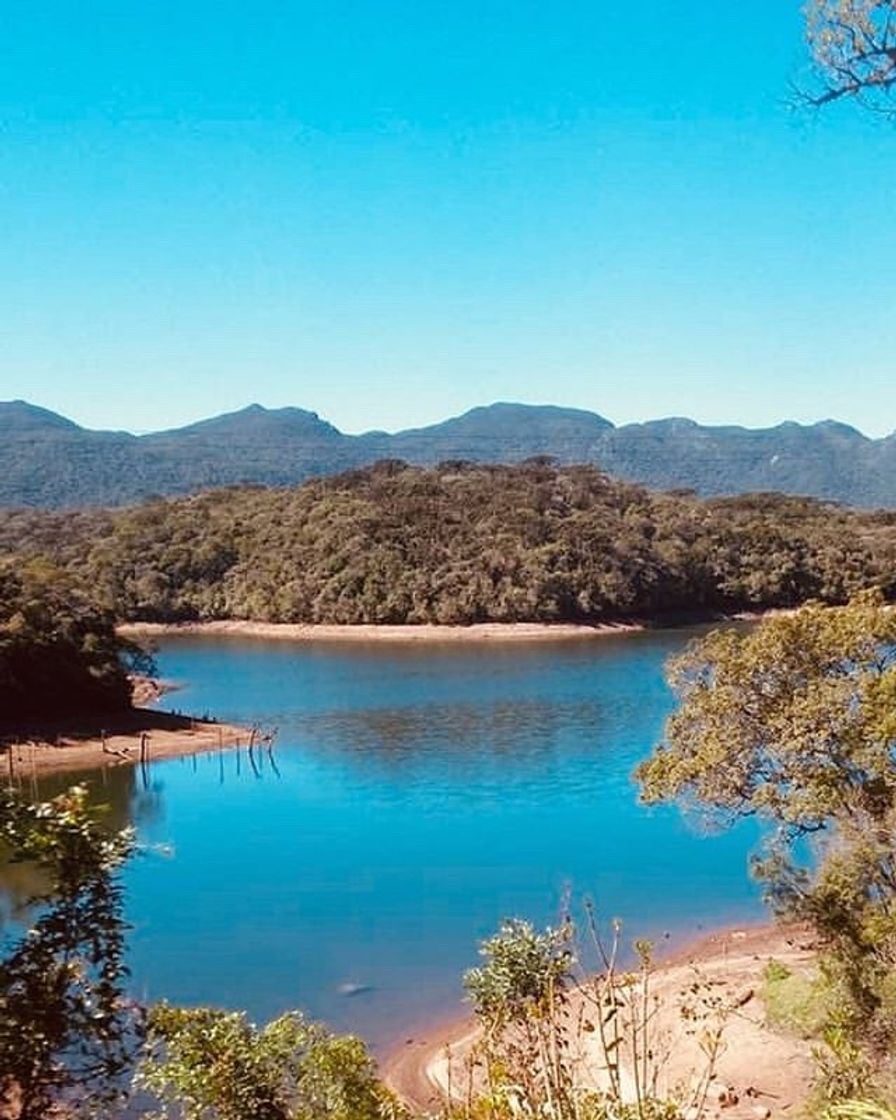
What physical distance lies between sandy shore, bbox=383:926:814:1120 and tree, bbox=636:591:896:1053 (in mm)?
1567

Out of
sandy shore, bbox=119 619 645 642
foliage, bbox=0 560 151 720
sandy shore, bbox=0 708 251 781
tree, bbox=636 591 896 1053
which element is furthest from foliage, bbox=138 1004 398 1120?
sandy shore, bbox=119 619 645 642

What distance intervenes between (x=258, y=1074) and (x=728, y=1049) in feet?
18.9

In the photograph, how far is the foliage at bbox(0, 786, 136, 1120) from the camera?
5137mm

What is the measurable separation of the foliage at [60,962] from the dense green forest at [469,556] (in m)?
63.8

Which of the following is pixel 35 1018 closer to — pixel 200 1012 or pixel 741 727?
pixel 200 1012

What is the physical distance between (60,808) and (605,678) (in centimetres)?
→ 4648

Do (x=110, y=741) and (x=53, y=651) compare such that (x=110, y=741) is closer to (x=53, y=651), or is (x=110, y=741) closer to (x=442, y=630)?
(x=53, y=651)

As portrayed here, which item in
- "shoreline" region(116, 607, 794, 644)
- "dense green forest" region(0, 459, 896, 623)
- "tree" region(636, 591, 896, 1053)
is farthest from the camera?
"dense green forest" region(0, 459, 896, 623)

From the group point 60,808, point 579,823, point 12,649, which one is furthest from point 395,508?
point 60,808

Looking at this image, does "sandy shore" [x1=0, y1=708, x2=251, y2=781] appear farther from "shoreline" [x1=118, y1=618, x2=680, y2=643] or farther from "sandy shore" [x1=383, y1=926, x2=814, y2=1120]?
"shoreline" [x1=118, y1=618, x2=680, y2=643]

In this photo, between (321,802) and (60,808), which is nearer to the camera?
(60,808)

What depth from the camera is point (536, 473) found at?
94312mm

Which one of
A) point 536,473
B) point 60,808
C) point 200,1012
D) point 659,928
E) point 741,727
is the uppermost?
point 536,473

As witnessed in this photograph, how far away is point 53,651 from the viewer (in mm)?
38562
